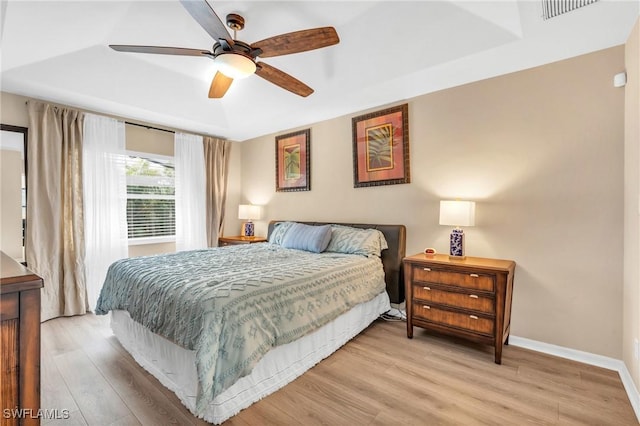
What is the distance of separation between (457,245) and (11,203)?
15.2 ft

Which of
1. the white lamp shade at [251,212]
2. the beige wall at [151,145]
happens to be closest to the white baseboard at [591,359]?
the white lamp shade at [251,212]

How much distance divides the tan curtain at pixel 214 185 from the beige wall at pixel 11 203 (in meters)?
2.20

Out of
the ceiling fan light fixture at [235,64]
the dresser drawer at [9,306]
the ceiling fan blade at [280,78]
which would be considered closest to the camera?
the dresser drawer at [9,306]

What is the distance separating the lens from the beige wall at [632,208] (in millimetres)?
1950

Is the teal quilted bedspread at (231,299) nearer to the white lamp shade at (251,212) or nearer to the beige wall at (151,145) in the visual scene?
the beige wall at (151,145)

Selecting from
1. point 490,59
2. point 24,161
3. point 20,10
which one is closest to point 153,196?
point 24,161

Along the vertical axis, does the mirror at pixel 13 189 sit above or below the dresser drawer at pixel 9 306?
above

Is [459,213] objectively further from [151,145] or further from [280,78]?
[151,145]

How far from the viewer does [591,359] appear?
7.82 ft

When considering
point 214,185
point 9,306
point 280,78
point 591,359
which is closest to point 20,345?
point 9,306

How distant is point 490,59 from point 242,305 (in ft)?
9.32

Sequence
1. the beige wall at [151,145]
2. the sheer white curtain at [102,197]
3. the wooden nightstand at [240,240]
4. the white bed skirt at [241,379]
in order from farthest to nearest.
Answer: the wooden nightstand at [240,240], the sheer white curtain at [102,197], the beige wall at [151,145], the white bed skirt at [241,379]

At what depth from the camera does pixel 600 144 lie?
2375mm

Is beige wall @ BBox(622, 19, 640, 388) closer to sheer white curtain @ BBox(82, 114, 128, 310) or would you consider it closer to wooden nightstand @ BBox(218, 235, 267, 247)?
wooden nightstand @ BBox(218, 235, 267, 247)
